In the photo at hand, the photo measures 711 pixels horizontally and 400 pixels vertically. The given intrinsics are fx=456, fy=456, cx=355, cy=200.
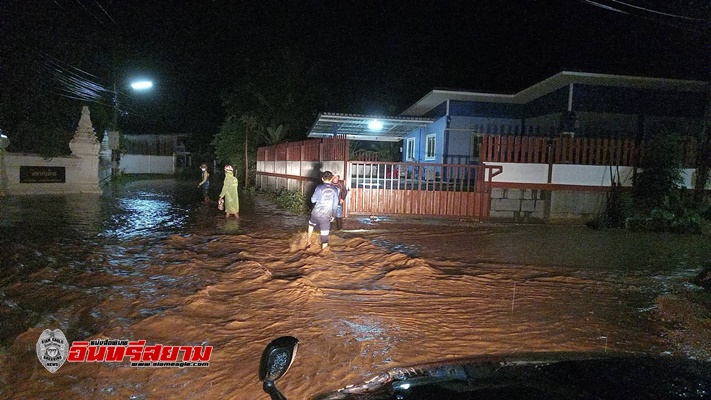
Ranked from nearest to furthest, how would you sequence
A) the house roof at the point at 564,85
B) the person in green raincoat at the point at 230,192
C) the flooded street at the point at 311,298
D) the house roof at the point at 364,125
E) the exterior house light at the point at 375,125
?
the flooded street at the point at 311,298, the person in green raincoat at the point at 230,192, the house roof at the point at 564,85, the house roof at the point at 364,125, the exterior house light at the point at 375,125

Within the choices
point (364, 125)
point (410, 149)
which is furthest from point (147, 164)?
point (364, 125)

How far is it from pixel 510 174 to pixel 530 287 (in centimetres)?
648

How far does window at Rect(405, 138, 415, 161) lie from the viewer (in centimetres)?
2409

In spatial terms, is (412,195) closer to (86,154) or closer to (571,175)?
(571,175)

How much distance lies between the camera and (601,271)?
7.95m

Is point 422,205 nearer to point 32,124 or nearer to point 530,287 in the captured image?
point 530,287

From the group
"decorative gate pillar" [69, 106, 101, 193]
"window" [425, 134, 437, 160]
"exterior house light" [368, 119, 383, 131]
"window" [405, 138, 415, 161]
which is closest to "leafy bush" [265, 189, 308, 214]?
"exterior house light" [368, 119, 383, 131]

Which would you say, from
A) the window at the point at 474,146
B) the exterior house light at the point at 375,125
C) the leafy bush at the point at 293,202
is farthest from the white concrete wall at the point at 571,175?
the window at the point at 474,146

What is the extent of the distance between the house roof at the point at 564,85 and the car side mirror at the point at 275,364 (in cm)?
1494

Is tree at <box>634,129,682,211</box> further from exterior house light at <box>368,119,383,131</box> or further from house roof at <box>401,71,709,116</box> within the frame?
exterior house light at <box>368,119,383,131</box>

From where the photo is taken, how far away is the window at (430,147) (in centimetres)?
2064

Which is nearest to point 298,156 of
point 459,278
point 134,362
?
point 459,278

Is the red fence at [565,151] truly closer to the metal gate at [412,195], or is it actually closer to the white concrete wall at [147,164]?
the metal gate at [412,195]

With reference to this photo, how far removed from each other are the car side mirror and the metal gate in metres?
10.2
